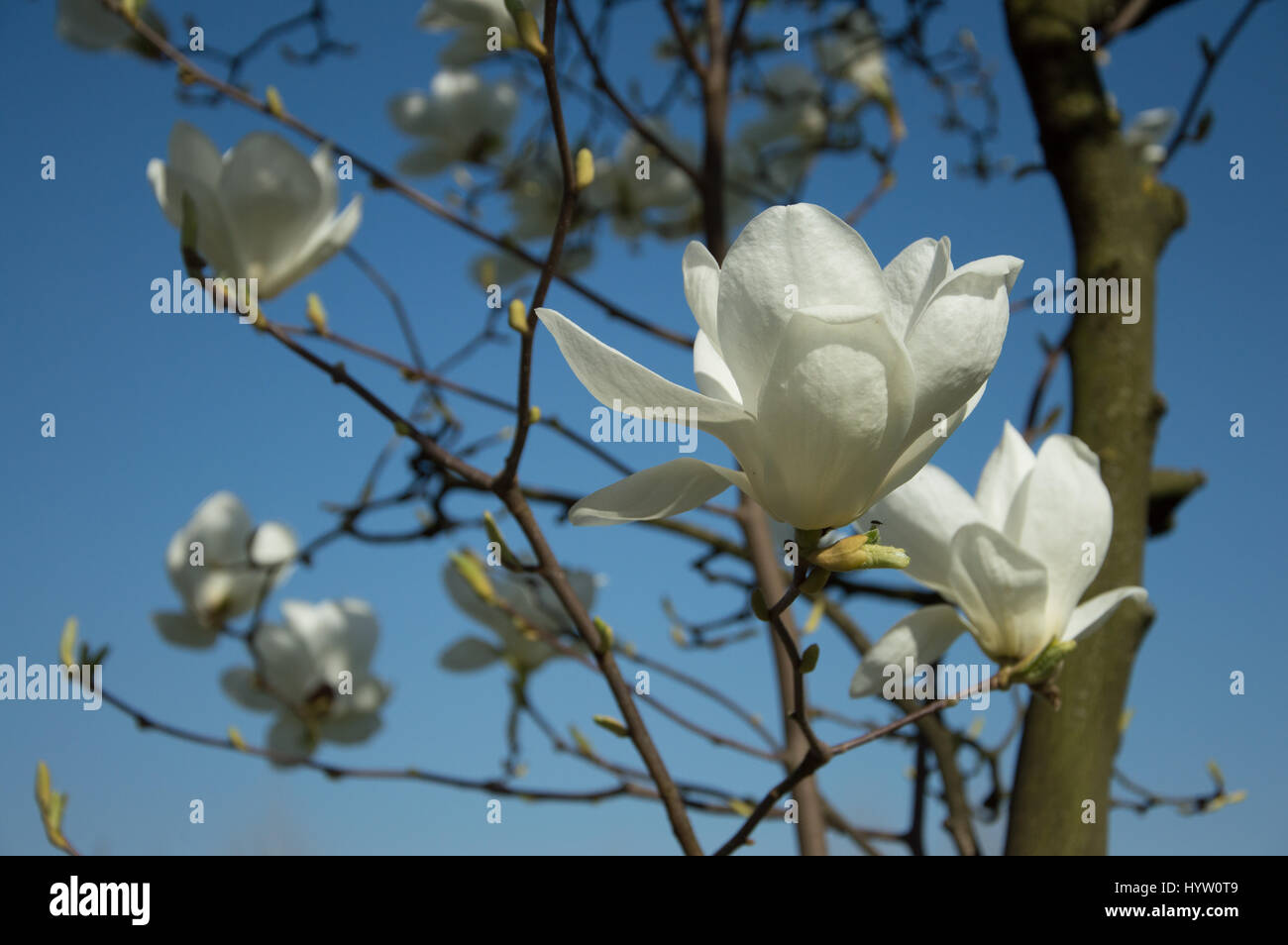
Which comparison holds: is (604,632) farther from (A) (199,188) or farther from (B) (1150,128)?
(B) (1150,128)

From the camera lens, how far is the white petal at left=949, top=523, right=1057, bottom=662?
0.62m

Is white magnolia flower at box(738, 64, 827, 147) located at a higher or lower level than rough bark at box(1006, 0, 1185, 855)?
higher

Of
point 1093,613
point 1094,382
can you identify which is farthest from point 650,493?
point 1094,382

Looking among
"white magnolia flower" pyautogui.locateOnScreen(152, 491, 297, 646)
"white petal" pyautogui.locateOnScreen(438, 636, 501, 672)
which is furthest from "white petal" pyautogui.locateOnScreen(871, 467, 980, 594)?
"white magnolia flower" pyautogui.locateOnScreen(152, 491, 297, 646)

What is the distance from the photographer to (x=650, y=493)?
0.47 m

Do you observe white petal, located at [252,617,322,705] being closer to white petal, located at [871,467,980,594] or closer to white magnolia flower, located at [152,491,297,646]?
white magnolia flower, located at [152,491,297,646]

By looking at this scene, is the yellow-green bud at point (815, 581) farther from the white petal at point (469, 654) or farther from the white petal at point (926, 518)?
the white petal at point (469, 654)

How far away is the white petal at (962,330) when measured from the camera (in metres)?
0.43

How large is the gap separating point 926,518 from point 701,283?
246mm

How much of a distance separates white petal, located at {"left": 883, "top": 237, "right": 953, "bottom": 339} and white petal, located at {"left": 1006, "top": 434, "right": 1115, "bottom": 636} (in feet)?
0.78

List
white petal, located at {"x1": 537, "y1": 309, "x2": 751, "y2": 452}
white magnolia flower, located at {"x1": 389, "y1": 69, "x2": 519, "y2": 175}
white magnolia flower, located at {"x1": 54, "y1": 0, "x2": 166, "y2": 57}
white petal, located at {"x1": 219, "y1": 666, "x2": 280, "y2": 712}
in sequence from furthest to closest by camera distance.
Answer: white magnolia flower, located at {"x1": 389, "y1": 69, "x2": 519, "y2": 175}, white petal, located at {"x1": 219, "y1": 666, "x2": 280, "y2": 712}, white magnolia flower, located at {"x1": 54, "y1": 0, "x2": 166, "y2": 57}, white petal, located at {"x1": 537, "y1": 309, "x2": 751, "y2": 452}
